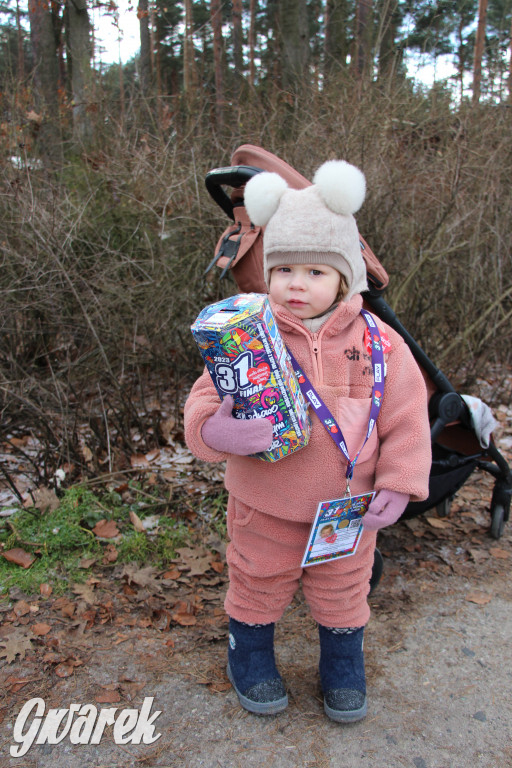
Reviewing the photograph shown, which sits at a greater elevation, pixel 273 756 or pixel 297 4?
pixel 297 4

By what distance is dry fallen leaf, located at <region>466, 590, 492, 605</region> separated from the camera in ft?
9.57

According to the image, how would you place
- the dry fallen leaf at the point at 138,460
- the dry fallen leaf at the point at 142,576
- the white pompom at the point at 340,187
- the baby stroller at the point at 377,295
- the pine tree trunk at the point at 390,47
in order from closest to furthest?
the white pompom at the point at 340,187, the baby stroller at the point at 377,295, the dry fallen leaf at the point at 142,576, the dry fallen leaf at the point at 138,460, the pine tree trunk at the point at 390,47

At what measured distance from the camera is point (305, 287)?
79.9 inches

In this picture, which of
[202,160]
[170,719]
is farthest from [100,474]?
[202,160]

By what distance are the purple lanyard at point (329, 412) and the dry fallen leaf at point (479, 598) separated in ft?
4.26

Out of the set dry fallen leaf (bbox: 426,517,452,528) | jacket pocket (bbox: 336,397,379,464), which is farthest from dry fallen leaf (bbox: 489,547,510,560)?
jacket pocket (bbox: 336,397,379,464)

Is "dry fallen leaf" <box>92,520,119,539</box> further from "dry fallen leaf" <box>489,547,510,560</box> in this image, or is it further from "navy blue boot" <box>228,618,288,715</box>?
"dry fallen leaf" <box>489,547,510,560</box>

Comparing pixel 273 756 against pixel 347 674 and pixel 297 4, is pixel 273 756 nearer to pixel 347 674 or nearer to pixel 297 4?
pixel 347 674

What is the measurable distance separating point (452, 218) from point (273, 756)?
419 centimetres

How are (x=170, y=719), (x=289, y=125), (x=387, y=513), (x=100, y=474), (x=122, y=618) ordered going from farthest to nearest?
1. (x=289, y=125)
2. (x=100, y=474)
3. (x=122, y=618)
4. (x=170, y=719)
5. (x=387, y=513)

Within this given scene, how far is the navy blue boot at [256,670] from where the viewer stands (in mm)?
2207

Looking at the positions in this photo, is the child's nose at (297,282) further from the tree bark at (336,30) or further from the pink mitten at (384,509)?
the tree bark at (336,30)

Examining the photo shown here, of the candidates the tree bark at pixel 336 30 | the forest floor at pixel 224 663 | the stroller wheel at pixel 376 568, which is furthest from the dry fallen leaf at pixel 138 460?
the tree bark at pixel 336 30

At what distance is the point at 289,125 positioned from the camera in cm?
603
